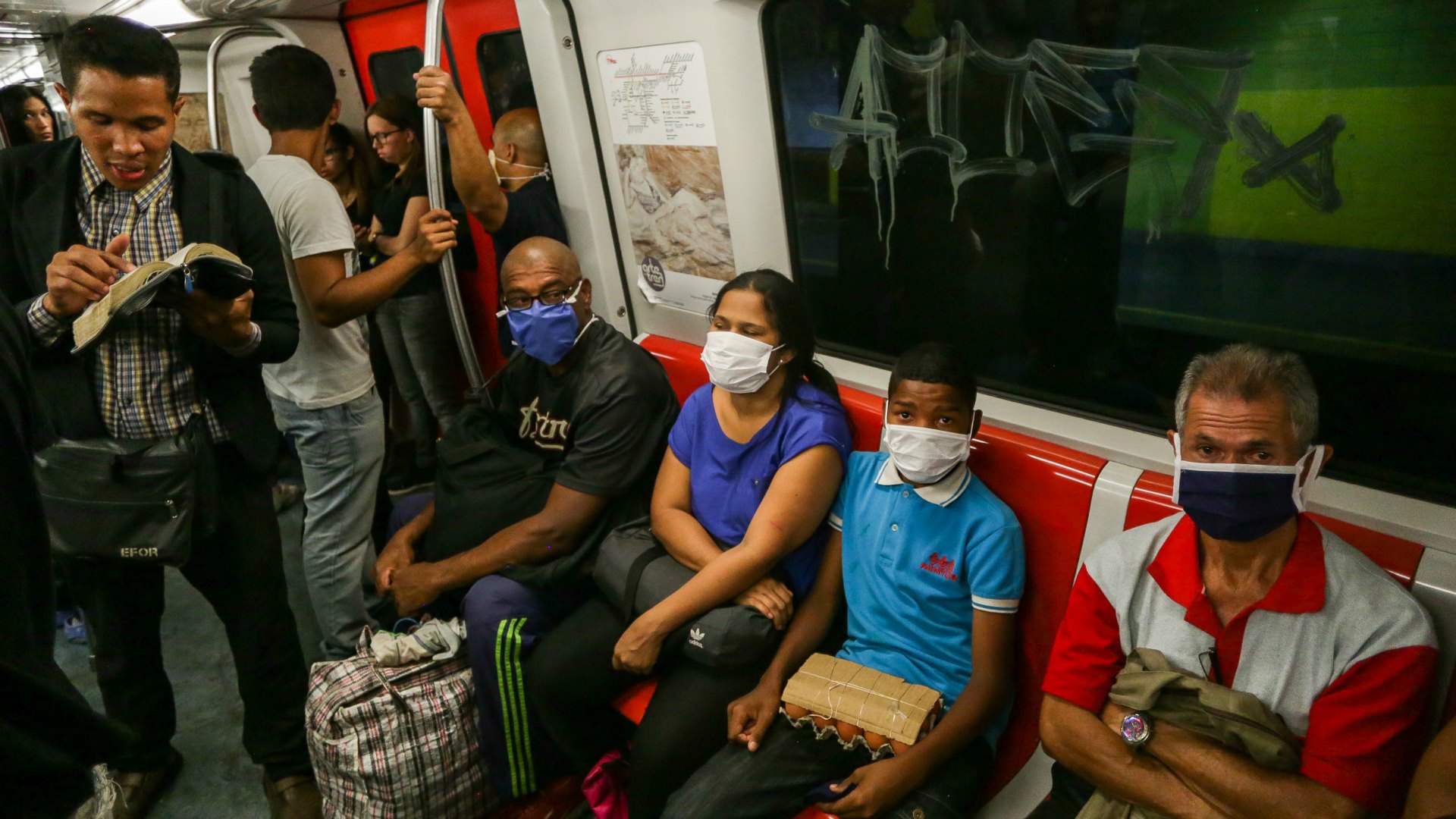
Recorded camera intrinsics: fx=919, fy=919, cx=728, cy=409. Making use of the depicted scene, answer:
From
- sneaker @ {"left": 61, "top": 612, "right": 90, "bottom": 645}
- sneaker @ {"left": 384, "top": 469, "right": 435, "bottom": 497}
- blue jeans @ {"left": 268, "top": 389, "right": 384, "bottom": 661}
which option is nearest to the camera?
blue jeans @ {"left": 268, "top": 389, "right": 384, "bottom": 661}

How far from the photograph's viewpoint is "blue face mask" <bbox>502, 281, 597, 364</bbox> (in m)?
2.87

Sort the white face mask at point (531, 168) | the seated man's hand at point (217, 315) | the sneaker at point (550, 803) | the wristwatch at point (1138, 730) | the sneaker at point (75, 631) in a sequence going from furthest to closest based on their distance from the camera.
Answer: the sneaker at point (75, 631), the white face mask at point (531, 168), the sneaker at point (550, 803), the seated man's hand at point (217, 315), the wristwatch at point (1138, 730)

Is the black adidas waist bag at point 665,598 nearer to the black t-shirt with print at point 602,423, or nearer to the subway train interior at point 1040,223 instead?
the black t-shirt with print at point 602,423

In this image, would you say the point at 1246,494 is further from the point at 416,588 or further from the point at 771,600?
the point at 416,588

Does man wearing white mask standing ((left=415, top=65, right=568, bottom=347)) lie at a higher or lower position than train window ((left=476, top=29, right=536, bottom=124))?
lower

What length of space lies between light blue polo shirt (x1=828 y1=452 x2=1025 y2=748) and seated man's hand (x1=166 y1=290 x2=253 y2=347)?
171 cm

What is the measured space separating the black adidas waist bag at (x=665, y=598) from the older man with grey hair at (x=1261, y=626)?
0.84m

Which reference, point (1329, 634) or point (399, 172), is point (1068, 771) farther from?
point (399, 172)

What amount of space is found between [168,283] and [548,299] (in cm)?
102

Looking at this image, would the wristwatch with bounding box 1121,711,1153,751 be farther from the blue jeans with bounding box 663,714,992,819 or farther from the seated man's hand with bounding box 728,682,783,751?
the seated man's hand with bounding box 728,682,783,751

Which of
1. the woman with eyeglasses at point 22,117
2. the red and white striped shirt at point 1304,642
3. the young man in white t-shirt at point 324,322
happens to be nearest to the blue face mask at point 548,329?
the young man in white t-shirt at point 324,322

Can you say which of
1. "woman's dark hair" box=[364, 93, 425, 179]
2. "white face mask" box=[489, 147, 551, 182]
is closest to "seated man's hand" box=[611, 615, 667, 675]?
"white face mask" box=[489, 147, 551, 182]

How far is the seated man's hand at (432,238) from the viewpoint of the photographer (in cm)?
319

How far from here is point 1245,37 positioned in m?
1.92
